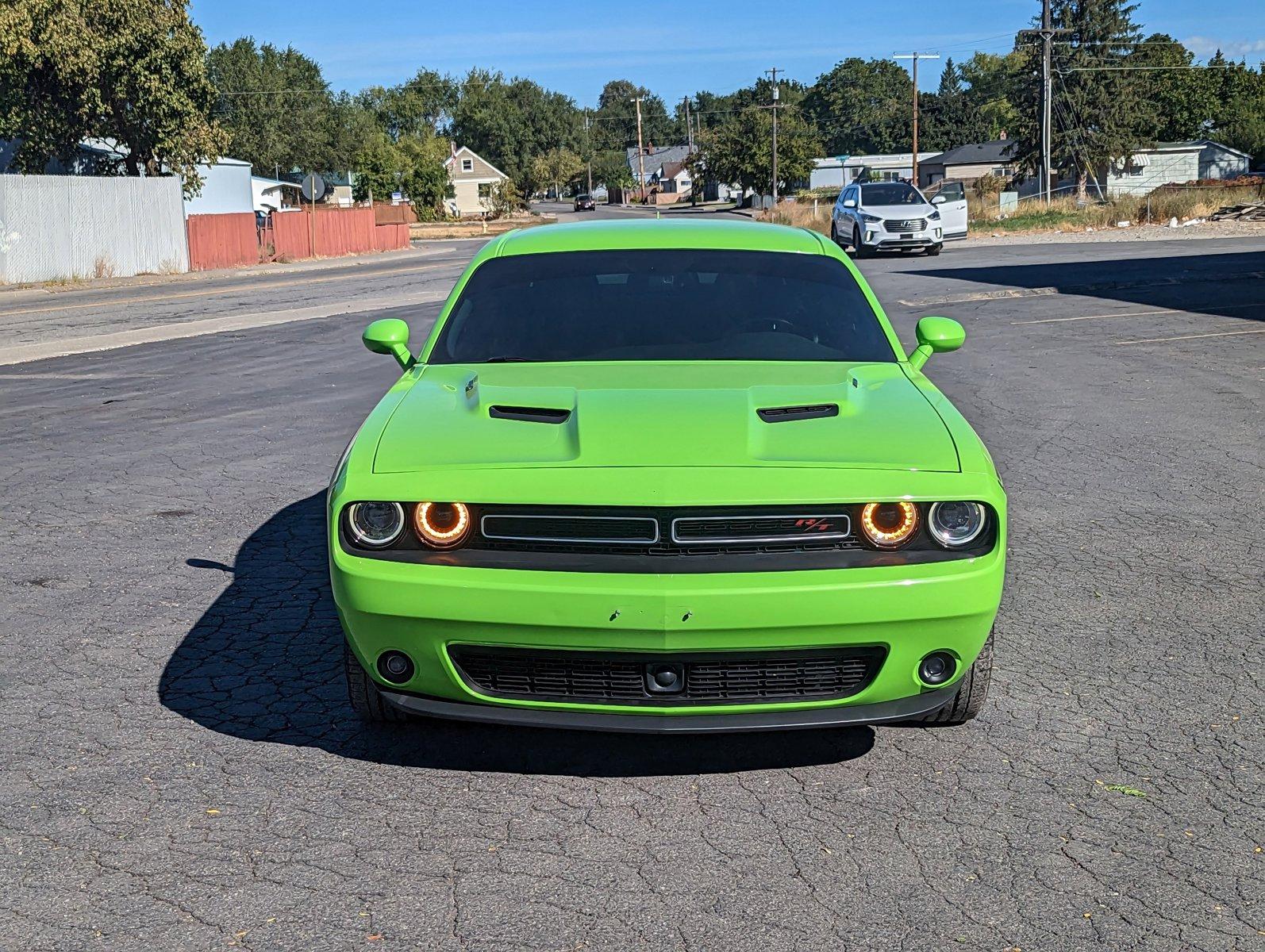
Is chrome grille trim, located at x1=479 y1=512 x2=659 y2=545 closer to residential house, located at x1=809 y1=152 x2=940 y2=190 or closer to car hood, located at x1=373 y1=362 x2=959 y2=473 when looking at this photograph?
car hood, located at x1=373 y1=362 x2=959 y2=473

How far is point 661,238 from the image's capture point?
5.59 meters

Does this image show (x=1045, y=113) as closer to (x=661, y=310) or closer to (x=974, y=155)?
(x=661, y=310)

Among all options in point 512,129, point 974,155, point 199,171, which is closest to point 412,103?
point 512,129

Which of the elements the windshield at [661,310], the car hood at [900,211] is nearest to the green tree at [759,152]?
the car hood at [900,211]

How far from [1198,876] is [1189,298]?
672 inches

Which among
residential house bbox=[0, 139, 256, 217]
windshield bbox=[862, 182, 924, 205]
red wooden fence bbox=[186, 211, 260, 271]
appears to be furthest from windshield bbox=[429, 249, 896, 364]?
residential house bbox=[0, 139, 256, 217]

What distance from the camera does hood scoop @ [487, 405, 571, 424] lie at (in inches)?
163

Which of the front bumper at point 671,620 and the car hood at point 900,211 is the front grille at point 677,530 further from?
the car hood at point 900,211

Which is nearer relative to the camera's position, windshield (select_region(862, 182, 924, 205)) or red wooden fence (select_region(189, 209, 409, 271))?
windshield (select_region(862, 182, 924, 205))

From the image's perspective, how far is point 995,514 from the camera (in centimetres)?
380

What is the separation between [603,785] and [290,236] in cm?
4758

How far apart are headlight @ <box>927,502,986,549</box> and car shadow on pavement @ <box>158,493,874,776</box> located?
783mm

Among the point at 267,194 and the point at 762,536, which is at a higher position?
the point at 267,194

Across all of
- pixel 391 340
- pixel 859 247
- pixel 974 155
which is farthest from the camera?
pixel 974 155
